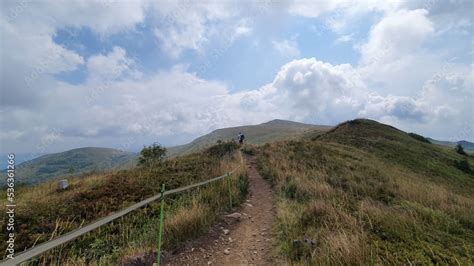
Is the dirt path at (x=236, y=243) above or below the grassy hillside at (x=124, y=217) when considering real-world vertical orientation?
below

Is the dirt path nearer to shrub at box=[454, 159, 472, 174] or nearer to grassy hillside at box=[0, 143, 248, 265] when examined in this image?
grassy hillside at box=[0, 143, 248, 265]

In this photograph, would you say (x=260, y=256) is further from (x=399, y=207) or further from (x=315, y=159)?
(x=315, y=159)

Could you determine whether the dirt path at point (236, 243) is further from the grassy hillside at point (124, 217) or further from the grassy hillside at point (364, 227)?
the grassy hillside at point (364, 227)

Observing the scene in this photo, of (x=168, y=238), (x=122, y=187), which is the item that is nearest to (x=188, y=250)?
(x=168, y=238)

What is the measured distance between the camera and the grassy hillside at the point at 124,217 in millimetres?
5914

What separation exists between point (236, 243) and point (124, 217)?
3.83 metres

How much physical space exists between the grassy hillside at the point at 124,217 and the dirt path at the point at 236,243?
303 mm

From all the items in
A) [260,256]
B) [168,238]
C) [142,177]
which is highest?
[142,177]

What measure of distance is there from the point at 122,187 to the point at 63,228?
4234 mm

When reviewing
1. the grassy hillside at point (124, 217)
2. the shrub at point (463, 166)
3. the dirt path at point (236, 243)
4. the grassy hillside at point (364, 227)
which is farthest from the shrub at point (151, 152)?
A: the shrub at point (463, 166)

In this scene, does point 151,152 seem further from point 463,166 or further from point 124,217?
point 463,166

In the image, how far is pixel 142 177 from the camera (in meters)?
13.3

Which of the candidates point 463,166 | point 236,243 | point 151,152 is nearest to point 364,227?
point 236,243

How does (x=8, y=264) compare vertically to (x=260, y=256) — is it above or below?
above
